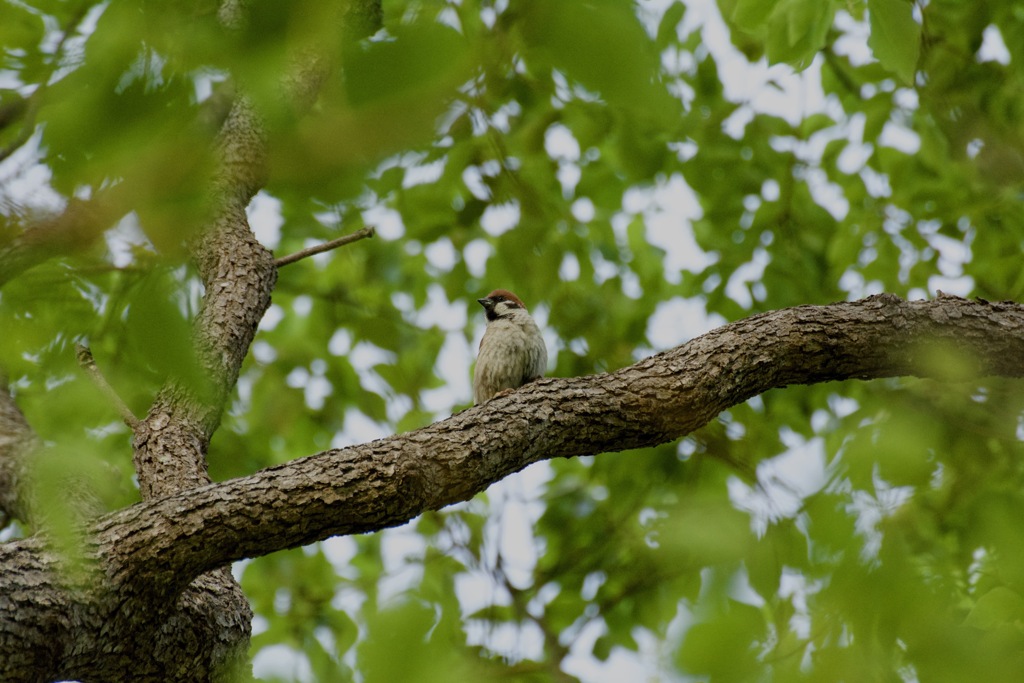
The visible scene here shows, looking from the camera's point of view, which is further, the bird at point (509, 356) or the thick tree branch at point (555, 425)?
the bird at point (509, 356)

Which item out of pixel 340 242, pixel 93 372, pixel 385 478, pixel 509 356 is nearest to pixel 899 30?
pixel 93 372

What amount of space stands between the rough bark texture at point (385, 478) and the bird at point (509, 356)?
5.76 feet

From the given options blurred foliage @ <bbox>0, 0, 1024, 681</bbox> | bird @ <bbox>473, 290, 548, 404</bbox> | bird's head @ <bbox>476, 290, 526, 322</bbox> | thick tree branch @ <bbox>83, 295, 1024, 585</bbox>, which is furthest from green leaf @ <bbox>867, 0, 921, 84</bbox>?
bird's head @ <bbox>476, 290, 526, 322</bbox>

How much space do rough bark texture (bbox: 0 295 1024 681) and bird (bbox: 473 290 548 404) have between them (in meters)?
1.76

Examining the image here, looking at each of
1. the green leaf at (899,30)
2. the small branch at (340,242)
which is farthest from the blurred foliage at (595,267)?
the small branch at (340,242)

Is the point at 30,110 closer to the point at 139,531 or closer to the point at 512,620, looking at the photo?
the point at 139,531

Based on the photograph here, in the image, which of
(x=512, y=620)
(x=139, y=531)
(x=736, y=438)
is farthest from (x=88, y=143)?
(x=512, y=620)

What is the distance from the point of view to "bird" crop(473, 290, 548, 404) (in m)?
4.57

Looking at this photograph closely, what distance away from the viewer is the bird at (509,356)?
4574 mm

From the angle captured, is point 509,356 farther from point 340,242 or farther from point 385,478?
point 385,478

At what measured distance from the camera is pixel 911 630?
815mm

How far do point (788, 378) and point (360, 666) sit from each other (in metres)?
2.48

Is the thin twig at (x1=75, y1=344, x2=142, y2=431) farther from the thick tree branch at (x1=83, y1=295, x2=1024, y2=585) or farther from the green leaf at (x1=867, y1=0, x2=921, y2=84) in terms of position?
the green leaf at (x1=867, y1=0, x2=921, y2=84)

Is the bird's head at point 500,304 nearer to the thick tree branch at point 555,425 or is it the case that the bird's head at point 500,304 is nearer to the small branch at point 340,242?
the small branch at point 340,242
